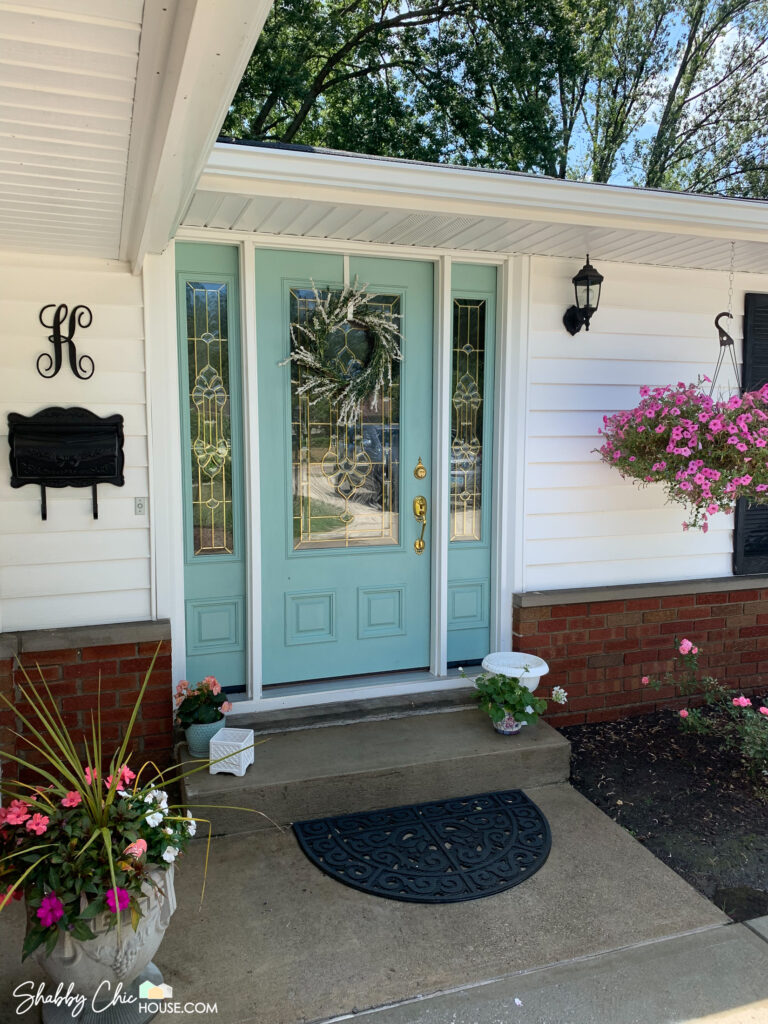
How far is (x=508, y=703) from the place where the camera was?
337 centimetres

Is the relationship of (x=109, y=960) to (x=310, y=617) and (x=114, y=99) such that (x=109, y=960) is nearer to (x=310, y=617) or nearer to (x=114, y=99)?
(x=310, y=617)

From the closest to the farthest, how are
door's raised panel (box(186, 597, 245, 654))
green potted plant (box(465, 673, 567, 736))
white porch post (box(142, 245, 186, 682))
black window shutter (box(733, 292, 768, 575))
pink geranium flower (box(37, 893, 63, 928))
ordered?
pink geranium flower (box(37, 893, 63, 928))
white porch post (box(142, 245, 186, 682))
green potted plant (box(465, 673, 567, 736))
door's raised panel (box(186, 597, 245, 654))
black window shutter (box(733, 292, 768, 575))

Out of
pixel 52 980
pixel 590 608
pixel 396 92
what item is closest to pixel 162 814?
pixel 52 980

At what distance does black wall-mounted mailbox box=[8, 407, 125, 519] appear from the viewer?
303 cm

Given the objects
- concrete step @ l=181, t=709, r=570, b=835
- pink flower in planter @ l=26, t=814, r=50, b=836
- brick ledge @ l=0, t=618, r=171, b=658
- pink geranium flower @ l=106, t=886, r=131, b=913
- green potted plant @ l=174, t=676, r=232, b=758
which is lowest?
concrete step @ l=181, t=709, r=570, b=835

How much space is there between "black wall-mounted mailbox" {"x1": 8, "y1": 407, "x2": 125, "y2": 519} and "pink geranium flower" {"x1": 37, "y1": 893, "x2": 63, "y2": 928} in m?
1.72

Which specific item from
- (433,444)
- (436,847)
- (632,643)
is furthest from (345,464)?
(632,643)

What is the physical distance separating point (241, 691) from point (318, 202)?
225cm

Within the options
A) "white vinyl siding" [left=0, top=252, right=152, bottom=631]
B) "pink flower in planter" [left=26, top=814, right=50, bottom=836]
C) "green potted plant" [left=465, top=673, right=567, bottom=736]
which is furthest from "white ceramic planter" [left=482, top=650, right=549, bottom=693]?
"pink flower in planter" [left=26, top=814, right=50, bottom=836]

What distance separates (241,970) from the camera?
220 cm

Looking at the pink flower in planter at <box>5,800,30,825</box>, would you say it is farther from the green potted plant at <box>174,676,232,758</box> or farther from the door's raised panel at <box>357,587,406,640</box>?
the door's raised panel at <box>357,587,406,640</box>

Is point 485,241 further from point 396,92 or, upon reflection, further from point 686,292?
point 396,92

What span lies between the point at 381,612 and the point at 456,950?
1728mm

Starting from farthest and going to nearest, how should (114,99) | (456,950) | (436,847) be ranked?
1. (436,847)
2. (456,950)
3. (114,99)
